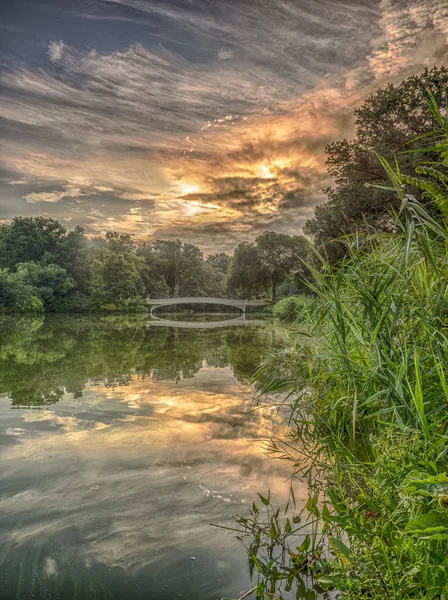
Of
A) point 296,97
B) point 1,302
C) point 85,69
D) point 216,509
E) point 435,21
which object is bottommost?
point 216,509

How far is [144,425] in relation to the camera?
4312mm

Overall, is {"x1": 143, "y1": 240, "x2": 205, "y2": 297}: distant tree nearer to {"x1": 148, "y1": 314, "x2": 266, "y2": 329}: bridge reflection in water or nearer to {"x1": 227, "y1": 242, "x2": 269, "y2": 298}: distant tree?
{"x1": 227, "y1": 242, "x2": 269, "y2": 298}: distant tree

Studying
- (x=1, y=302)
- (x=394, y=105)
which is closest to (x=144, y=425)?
(x=394, y=105)

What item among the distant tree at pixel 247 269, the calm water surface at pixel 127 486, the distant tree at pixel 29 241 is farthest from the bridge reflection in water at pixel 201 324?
the distant tree at pixel 29 241

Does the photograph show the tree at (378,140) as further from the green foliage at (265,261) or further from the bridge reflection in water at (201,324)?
the green foliage at (265,261)

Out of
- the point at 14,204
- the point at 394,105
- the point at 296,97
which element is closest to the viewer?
the point at 296,97

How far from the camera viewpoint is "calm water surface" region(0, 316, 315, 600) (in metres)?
1.97

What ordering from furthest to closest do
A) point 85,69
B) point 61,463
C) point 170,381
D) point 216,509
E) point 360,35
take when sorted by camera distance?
point 85,69 < point 360,35 < point 170,381 < point 61,463 < point 216,509

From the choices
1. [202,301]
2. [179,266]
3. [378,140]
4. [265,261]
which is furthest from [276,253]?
[378,140]

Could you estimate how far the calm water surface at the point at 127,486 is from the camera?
197 cm

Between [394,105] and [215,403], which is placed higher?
[394,105]

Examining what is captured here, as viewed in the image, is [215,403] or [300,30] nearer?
[215,403]

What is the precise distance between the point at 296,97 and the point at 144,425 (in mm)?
12427

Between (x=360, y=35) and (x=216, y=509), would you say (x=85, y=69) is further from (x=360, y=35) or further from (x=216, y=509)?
(x=216, y=509)
